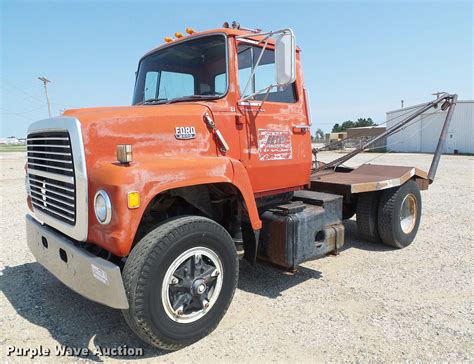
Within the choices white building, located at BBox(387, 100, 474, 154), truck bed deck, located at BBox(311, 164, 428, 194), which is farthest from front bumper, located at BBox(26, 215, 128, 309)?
white building, located at BBox(387, 100, 474, 154)

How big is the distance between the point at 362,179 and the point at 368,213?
21.3 inches

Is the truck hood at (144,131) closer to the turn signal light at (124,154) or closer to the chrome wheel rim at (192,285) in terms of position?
the turn signal light at (124,154)

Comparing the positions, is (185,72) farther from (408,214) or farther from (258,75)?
(408,214)

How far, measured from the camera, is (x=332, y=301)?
12.7 feet

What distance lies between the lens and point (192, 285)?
3.02 m

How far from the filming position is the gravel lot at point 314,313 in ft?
9.83

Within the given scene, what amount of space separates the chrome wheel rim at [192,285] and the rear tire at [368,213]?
123 inches

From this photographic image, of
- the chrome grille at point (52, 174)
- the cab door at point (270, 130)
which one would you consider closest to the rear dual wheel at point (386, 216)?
the cab door at point (270, 130)

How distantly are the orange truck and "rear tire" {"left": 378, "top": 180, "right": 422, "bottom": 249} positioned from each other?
0.96 m

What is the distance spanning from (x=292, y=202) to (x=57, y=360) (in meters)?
2.82

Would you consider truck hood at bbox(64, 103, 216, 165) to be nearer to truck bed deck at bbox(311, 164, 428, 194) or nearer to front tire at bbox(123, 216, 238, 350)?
front tire at bbox(123, 216, 238, 350)

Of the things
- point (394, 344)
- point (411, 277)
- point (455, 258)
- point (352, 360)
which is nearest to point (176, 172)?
point (352, 360)

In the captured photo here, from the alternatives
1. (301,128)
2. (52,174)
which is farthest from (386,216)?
(52,174)

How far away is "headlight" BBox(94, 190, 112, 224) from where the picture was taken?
104 inches
